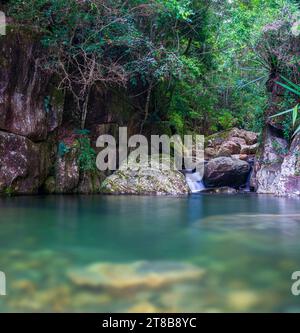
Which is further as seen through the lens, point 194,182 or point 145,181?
point 194,182

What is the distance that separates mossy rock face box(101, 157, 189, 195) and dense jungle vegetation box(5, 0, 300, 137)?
6.16 ft

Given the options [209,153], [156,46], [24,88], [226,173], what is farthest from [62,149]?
[209,153]

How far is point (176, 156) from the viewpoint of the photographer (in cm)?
1299

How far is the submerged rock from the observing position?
86.6 inches

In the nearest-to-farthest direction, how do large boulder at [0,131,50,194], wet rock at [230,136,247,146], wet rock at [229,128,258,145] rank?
large boulder at [0,131,50,194]
wet rock at [230,136,247,146]
wet rock at [229,128,258,145]

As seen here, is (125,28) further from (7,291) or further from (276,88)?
(7,291)

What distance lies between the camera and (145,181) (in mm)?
9812

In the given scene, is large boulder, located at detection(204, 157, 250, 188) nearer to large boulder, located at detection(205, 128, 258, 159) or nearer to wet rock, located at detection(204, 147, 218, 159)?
large boulder, located at detection(205, 128, 258, 159)

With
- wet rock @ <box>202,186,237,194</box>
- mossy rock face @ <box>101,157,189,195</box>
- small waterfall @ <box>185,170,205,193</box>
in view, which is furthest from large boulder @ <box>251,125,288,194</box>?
mossy rock face @ <box>101,157,189,195</box>

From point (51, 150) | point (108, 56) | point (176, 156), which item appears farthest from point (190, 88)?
point (51, 150)
